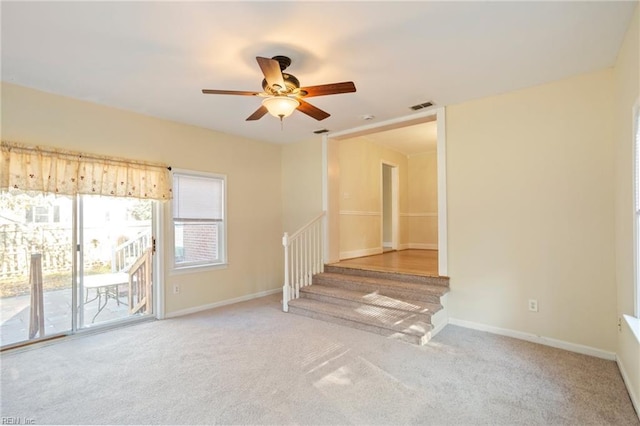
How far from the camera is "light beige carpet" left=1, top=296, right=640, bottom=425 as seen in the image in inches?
83.7

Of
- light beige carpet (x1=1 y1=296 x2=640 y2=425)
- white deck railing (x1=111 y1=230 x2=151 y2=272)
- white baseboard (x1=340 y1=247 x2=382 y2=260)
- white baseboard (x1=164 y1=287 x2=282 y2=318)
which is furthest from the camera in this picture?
white baseboard (x1=340 y1=247 x2=382 y2=260)

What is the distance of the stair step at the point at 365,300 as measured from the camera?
145 inches

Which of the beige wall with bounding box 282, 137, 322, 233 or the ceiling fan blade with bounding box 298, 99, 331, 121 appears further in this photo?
the beige wall with bounding box 282, 137, 322, 233

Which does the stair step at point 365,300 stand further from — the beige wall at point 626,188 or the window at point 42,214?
the window at point 42,214

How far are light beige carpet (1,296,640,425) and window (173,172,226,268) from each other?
134 cm

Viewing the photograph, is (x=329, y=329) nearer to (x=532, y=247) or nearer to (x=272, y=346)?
(x=272, y=346)

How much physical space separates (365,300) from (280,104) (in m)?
2.62

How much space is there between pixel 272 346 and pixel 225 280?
2011mm

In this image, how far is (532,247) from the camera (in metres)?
3.39

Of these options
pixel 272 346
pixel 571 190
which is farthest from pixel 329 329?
pixel 571 190

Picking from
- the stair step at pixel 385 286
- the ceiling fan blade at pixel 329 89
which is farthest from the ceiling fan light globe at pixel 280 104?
the stair step at pixel 385 286

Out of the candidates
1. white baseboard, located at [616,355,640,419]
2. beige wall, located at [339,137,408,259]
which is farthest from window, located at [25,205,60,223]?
white baseboard, located at [616,355,640,419]

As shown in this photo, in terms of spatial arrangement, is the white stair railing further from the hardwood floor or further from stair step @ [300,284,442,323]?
the hardwood floor

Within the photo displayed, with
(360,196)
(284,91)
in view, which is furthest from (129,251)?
(360,196)
